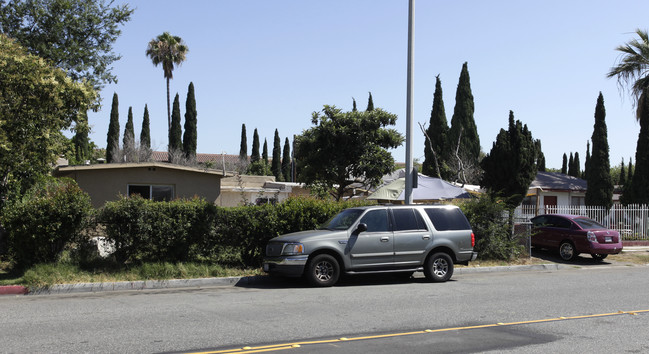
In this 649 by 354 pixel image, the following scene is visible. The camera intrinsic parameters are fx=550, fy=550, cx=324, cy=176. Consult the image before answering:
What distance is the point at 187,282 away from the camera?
12.0 meters

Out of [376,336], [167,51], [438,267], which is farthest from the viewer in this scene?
[167,51]

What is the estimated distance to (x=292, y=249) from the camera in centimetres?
1145

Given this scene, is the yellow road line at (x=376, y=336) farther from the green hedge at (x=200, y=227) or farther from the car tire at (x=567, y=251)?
the car tire at (x=567, y=251)

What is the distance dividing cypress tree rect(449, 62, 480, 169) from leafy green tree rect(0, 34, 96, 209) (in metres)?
36.8

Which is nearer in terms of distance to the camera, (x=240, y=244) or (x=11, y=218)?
(x=11, y=218)

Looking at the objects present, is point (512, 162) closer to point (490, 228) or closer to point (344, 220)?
point (490, 228)

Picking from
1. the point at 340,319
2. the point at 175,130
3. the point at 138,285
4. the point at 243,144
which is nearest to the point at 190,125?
the point at 175,130

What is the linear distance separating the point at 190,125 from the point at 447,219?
4750cm

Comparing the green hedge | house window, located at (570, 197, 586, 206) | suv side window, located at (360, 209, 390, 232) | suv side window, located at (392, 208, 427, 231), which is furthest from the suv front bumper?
house window, located at (570, 197, 586, 206)

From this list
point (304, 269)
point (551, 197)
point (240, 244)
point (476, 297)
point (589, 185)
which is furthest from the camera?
point (551, 197)

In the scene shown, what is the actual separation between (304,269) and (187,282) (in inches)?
105

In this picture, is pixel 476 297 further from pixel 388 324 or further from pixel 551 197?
pixel 551 197

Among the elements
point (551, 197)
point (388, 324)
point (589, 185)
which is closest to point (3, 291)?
point (388, 324)

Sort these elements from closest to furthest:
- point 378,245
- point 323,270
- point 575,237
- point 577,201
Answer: point 323,270
point 378,245
point 575,237
point 577,201
